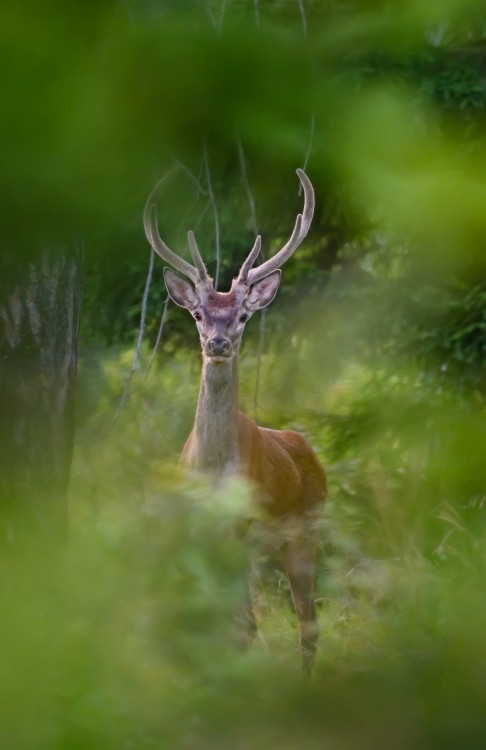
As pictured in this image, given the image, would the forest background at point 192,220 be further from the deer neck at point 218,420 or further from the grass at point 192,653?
the deer neck at point 218,420

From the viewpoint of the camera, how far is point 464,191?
4.65 feet

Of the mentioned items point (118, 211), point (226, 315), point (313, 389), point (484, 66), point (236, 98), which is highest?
point (484, 66)

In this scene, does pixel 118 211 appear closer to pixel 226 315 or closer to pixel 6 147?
pixel 6 147

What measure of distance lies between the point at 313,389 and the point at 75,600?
769 centimetres

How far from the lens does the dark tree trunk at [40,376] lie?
12.0 ft

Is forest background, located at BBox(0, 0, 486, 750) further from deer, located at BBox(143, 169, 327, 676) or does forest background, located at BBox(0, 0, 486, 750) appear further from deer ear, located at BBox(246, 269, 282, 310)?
deer ear, located at BBox(246, 269, 282, 310)

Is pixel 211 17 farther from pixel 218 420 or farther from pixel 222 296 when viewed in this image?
pixel 222 296

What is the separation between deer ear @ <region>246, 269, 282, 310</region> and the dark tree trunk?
9.95ft

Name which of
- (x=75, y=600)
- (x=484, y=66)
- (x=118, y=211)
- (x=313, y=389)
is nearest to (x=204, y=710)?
(x=75, y=600)

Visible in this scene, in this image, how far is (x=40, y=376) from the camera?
13.9ft

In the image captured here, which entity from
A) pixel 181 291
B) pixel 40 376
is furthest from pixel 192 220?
pixel 181 291

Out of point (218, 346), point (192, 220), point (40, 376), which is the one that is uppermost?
point (192, 220)

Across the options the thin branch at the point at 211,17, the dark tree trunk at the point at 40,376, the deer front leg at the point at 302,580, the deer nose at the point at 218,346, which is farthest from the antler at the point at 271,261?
the thin branch at the point at 211,17

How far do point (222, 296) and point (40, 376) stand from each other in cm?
328
